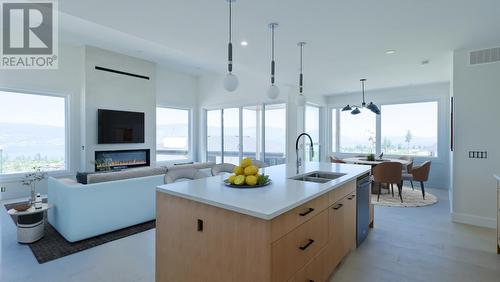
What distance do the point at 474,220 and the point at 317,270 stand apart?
3.27 meters

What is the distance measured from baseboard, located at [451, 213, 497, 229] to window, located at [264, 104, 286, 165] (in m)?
3.71

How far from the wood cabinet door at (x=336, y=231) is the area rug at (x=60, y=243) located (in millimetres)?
2509

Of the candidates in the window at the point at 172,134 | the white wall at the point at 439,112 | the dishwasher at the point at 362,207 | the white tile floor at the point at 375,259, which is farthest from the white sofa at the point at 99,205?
the white wall at the point at 439,112

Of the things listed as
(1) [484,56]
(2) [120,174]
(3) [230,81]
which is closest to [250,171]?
(3) [230,81]

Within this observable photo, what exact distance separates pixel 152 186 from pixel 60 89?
394 centimetres

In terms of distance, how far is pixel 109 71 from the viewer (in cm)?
606

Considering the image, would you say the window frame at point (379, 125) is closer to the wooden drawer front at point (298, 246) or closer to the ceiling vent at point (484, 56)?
the ceiling vent at point (484, 56)

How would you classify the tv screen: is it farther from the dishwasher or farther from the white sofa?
the dishwasher

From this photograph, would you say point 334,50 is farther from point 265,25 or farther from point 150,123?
point 150,123

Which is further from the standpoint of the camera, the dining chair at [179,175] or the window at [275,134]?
the window at [275,134]

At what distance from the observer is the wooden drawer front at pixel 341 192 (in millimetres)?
2180

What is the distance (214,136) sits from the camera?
8.32 m

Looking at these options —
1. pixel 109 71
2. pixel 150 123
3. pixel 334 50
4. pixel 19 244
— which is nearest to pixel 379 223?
pixel 334 50

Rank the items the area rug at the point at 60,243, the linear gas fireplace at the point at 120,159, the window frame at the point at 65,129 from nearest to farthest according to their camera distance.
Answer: the area rug at the point at 60,243
the window frame at the point at 65,129
the linear gas fireplace at the point at 120,159
